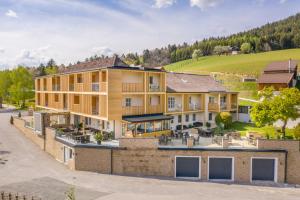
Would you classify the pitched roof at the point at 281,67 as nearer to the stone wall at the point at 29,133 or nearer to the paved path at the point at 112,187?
the paved path at the point at 112,187

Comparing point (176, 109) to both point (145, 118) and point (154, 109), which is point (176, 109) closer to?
point (154, 109)

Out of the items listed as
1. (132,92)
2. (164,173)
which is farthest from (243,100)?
(164,173)

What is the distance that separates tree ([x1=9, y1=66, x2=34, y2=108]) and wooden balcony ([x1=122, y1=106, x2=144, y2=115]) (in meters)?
50.3

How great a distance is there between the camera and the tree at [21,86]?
231ft

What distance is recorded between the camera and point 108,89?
29.0m

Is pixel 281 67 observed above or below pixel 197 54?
below

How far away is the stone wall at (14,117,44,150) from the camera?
116 feet

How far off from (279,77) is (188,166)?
43717 mm

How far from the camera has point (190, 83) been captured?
4097cm

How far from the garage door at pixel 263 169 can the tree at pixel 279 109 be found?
4973 mm

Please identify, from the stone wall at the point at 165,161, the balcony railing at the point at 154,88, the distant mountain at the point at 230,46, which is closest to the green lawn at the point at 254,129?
the stone wall at the point at 165,161

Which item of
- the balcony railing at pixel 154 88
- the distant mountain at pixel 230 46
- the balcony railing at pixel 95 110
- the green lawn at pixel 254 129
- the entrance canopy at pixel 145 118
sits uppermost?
the distant mountain at pixel 230 46

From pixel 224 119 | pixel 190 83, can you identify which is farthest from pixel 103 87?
pixel 224 119

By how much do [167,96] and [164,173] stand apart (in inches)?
493
